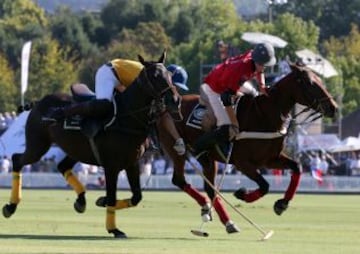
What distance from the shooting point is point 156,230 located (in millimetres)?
18016

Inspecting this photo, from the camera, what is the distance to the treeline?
267 feet

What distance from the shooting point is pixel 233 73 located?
57.7 ft

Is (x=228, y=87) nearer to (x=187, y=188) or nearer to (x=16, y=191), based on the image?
(x=187, y=188)

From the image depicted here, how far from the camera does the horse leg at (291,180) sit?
57.2ft

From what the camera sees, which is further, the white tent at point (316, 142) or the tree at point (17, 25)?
the tree at point (17, 25)

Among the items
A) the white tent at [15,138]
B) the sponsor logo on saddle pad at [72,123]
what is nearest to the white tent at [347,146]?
the white tent at [15,138]

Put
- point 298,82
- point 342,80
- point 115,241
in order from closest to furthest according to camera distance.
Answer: point 115,241, point 298,82, point 342,80

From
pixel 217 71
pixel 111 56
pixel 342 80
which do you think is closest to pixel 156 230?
pixel 217 71

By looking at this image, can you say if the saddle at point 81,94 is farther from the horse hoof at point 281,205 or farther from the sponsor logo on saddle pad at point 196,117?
the horse hoof at point 281,205

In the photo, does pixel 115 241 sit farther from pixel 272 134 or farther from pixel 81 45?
pixel 81 45

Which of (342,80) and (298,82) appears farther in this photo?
(342,80)

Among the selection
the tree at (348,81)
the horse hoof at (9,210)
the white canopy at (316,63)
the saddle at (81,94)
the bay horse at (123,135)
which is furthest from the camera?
the tree at (348,81)

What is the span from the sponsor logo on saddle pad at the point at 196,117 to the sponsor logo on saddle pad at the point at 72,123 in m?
1.74

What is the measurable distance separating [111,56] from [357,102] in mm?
17311
